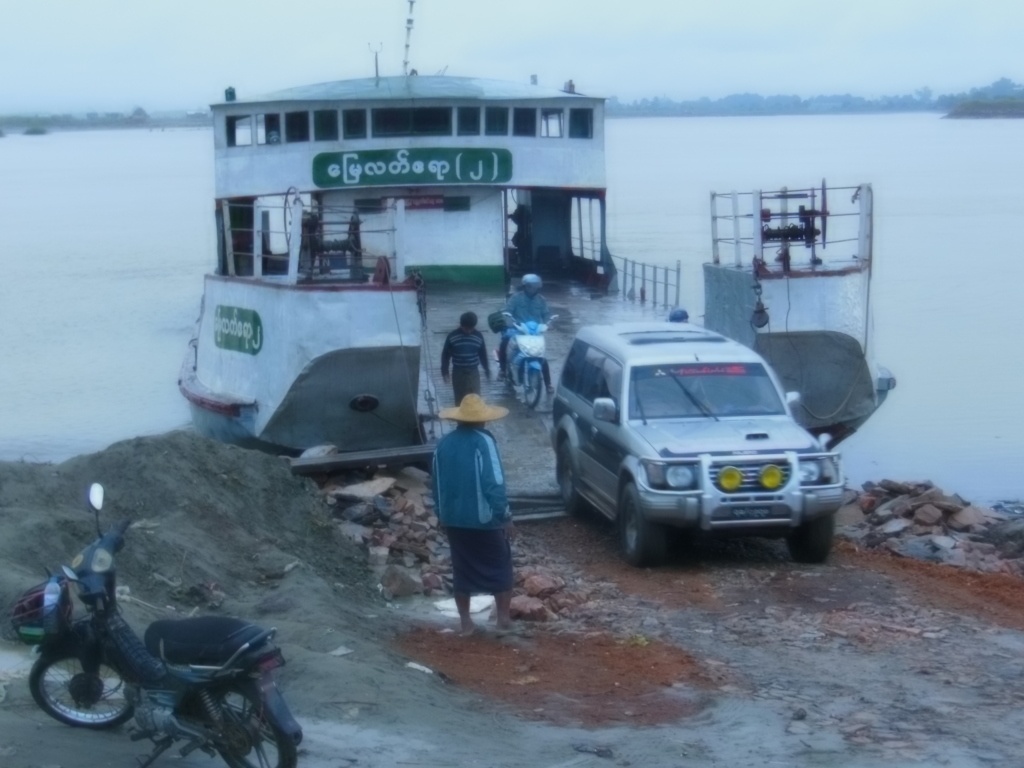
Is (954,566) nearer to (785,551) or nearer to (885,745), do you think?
(785,551)

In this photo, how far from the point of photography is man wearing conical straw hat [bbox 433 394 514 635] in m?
8.28

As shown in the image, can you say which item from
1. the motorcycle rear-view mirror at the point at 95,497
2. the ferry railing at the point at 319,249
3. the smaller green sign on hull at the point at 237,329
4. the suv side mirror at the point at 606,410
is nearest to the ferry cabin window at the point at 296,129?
the ferry railing at the point at 319,249

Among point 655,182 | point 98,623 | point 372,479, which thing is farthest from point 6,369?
point 655,182

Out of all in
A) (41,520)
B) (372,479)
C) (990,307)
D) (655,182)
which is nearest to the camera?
(41,520)

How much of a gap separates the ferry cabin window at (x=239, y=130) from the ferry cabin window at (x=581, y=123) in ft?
16.3

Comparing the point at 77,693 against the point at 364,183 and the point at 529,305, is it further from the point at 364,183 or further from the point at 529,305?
the point at 364,183

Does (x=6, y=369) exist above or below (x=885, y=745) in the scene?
below

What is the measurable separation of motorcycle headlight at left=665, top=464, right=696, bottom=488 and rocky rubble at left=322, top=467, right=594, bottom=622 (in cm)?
101

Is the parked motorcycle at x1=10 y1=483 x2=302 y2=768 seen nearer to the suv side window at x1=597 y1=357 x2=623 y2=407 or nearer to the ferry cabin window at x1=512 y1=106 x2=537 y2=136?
the suv side window at x1=597 y1=357 x2=623 y2=407

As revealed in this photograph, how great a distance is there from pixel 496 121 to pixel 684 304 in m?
17.3

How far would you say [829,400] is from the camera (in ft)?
53.6

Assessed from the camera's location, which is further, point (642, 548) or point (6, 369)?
point (6, 369)

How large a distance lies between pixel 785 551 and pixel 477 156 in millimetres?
11504

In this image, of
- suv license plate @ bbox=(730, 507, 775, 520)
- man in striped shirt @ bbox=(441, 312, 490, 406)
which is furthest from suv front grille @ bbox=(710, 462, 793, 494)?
man in striped shirt @ bbox=(441, 312, 490, 406)
